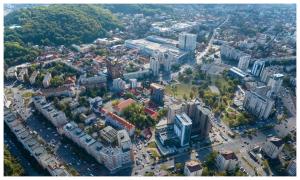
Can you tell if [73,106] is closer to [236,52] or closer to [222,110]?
[222,110]

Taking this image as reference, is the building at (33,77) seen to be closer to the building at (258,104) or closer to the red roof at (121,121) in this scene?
the red roof at (121,121)

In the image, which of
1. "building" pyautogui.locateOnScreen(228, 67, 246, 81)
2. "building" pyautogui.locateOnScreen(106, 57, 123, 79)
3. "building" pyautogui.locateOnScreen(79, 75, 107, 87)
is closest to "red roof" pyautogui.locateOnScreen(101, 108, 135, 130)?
"building" pyautogui.locateOnScreen(79, 75, 107, 87)

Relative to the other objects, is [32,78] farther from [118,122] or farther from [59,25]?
[59,25]

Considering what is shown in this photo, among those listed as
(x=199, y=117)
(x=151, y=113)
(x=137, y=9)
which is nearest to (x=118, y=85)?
(x=151, y=113)

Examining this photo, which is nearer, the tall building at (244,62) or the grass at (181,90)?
the grass at (181,90)

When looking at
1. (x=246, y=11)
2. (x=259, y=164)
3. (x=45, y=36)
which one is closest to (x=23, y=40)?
(x=45, y=36)

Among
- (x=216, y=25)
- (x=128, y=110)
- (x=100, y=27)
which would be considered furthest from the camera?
(x=216, y=25)

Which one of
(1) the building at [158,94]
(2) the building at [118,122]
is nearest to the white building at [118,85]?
(1) the building at [158,94]
